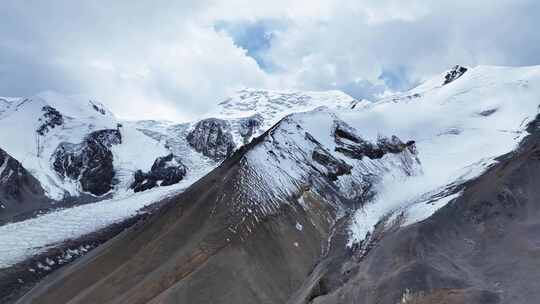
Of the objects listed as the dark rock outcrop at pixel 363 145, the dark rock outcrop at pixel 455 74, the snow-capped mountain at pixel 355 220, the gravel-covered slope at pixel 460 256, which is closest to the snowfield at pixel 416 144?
the snow-capped mountain at pixel 355 220

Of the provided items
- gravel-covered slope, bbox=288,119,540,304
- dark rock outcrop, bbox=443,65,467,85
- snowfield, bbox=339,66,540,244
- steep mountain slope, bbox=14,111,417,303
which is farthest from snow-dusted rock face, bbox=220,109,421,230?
dark rock outcrop, bbox=443,65,467,85

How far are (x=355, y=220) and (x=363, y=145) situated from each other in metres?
36.8

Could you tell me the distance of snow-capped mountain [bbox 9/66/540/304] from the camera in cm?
6775

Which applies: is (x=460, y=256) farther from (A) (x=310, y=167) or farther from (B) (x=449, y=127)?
(B) (x=449, y=127)

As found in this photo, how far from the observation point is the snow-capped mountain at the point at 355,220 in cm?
6775

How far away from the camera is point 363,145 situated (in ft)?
446

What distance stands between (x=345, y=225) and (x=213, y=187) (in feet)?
86.9

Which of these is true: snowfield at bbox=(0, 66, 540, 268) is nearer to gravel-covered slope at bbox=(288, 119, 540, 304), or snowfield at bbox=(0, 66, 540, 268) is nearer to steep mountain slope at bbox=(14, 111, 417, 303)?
steep mountain slope at bbox=(14, 111, 417, 303)

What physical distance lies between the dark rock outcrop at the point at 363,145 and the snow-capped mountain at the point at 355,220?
38 cm

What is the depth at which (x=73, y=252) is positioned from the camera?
15900 centimetres

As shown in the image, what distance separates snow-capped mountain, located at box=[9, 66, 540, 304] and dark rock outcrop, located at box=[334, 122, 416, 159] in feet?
1.25

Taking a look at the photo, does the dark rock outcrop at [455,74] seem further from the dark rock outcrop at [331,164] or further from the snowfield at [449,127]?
the dark rock outcrop at [331,164]

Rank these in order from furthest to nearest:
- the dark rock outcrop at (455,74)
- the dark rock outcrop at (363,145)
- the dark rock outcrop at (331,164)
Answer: the dark rock outcrop at (455,74) < the dark rock outcrop at (363,145) < the dark rock outcrop at (331,164)

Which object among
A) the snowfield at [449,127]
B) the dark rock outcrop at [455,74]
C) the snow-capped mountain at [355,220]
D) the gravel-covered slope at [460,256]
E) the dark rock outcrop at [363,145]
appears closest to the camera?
the gravel-covered slope at [460,256]
